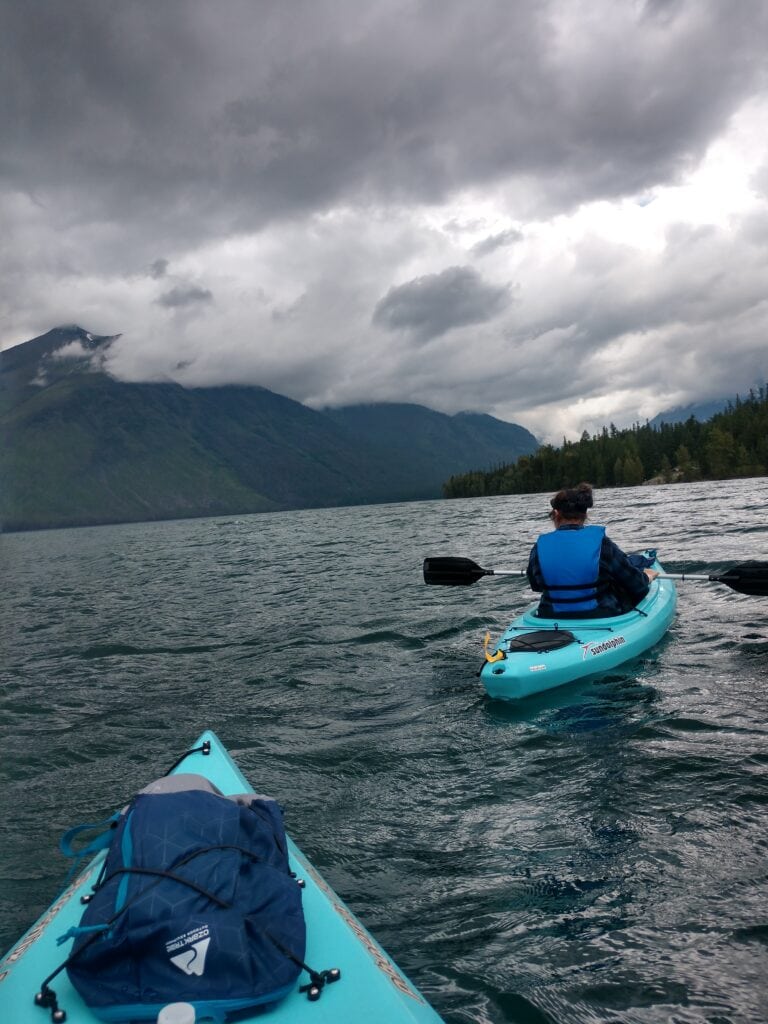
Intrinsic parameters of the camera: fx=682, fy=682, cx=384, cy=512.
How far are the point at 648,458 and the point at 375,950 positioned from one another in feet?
475

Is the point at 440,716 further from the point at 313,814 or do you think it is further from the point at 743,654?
the point at 743,654

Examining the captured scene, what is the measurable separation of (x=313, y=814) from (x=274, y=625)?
409 inches

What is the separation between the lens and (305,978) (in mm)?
3361

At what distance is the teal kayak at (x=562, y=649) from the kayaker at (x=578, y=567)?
23 cm

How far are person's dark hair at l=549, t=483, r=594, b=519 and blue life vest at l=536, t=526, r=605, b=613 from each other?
0.85ft

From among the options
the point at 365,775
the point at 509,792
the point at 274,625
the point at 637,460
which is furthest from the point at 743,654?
the point at 637,460

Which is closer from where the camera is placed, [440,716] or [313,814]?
[313,814]

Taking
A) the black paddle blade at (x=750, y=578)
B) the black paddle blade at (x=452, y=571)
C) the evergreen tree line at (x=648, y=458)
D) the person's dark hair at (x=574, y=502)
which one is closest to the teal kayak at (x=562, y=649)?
the black paddle blade at (x=750, y=578)

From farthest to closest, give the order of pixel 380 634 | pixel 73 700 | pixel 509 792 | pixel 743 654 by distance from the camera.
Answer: pixel 380 634 < pixel 73 700 < pixel 743 654 < pixel 509 792

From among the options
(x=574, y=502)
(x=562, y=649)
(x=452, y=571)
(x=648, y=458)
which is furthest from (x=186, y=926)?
(x=648, y=458)

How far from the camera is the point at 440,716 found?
9094mm

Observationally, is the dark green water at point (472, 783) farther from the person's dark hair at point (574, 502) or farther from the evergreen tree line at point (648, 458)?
the evergreen tree line at point (648, 458)

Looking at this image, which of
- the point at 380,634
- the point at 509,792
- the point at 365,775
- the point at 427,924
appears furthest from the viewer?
the point at 380,634

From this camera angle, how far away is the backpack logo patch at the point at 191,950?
3.18 metres
